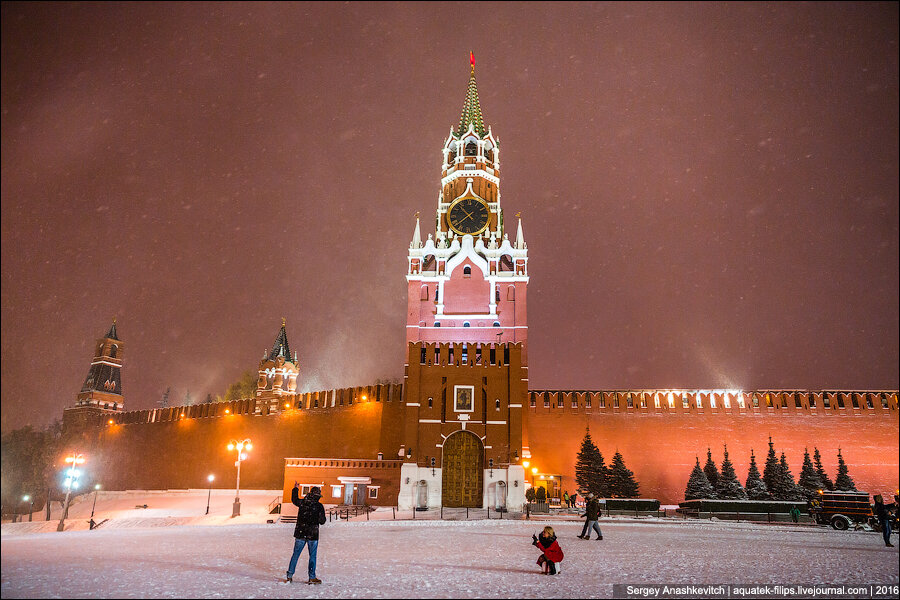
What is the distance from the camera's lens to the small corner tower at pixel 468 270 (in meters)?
38.4

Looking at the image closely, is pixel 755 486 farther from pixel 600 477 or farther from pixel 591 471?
pixel 591 471

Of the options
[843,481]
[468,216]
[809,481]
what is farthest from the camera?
[468,216]

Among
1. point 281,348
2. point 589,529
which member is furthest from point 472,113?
point 589,529

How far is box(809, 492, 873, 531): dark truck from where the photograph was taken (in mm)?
19984

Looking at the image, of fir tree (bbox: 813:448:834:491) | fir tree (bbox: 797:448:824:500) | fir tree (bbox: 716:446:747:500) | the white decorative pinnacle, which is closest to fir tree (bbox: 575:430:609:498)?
fir tree (bbox: 716:446:747:500)

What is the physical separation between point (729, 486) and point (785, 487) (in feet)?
9.90

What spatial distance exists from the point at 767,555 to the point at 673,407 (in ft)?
85.4

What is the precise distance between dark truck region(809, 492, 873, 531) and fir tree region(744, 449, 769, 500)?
11.5 metres

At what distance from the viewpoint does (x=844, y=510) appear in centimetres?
2041

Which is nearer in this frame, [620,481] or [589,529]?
[589,529]

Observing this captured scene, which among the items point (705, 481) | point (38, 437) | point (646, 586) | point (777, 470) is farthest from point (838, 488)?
point (38, 437)

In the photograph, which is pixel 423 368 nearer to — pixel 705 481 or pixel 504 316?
pixel 504 316

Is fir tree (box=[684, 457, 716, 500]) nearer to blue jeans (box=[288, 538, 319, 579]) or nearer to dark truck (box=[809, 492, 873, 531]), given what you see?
dark truck (box=[809, 492, 873, 531])

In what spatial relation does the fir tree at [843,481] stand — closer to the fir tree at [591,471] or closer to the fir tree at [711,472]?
the fir tree at [711,472]
